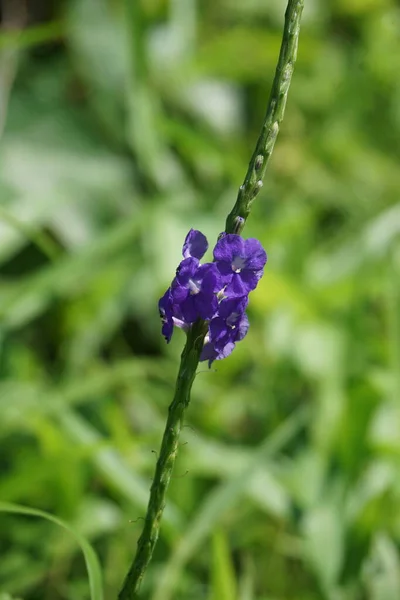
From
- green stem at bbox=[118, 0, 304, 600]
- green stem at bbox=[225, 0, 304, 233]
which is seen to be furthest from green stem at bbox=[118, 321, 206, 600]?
green stem at bbox=[225, 0, 304, 233]

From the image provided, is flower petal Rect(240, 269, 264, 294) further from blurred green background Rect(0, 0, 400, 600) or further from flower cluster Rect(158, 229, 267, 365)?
blurred green background Rect(0, 0, 400, 600)

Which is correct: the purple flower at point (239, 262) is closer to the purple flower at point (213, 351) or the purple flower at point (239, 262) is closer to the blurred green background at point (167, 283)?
the purple flower at point (213, 351)

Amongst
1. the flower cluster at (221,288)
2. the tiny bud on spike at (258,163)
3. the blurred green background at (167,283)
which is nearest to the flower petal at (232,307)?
the flower cluster at (221,288)

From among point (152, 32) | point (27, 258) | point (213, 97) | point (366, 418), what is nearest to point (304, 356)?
point (366, 418)

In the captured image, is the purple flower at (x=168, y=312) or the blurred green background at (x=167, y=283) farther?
the blurred green background at (x=167, y=283)

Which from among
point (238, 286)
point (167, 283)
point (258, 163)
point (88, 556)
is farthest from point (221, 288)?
point (167, 283)

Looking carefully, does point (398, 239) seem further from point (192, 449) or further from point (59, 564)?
point (59, 564)
